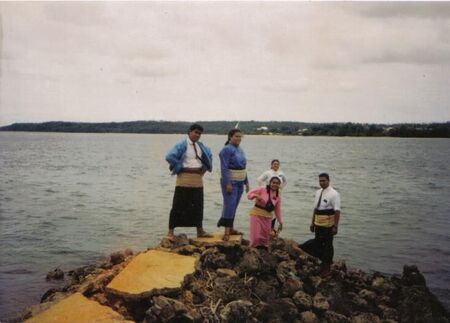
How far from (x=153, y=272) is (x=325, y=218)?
3.04 m

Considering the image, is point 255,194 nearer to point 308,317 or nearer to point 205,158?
point 205,158

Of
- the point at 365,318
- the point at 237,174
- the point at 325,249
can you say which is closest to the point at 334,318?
the point at 365,318

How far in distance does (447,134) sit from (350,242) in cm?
516

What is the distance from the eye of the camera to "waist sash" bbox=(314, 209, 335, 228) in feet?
24.4

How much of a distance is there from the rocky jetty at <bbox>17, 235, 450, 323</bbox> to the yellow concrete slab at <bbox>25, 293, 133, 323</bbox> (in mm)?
119

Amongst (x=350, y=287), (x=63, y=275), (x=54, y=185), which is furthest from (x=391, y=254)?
(x=54, y=185)

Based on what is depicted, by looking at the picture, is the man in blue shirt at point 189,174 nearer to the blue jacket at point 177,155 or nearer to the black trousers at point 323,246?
the blue jacket at point 177,155

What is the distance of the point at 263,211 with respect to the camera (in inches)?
284

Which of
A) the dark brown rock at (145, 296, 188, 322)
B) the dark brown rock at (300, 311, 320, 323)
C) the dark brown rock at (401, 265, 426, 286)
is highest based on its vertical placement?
the dark brown rock at (145, 296, 188, 322)

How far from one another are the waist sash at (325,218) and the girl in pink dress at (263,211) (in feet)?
2.65

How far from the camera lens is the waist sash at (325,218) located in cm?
743

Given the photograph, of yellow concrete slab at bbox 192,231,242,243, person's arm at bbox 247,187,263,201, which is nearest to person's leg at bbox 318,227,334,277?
person's arm at bbox 247,187,263,201

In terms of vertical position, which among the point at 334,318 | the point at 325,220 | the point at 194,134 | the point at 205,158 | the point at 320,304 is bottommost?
the point at 334,318

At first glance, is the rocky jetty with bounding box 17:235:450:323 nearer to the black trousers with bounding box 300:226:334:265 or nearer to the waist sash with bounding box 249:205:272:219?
the black trousers with bounding box 300:226:334:265
